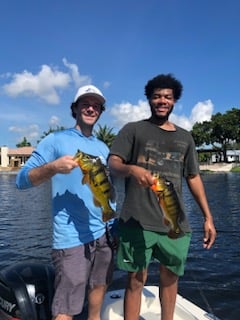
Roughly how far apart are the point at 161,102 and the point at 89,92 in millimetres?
735

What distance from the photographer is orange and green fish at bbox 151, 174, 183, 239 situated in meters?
3.45

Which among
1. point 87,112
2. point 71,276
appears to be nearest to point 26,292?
point 71,276

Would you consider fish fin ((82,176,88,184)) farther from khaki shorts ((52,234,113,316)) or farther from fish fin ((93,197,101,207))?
khaki shorts ((52,234,113,316))

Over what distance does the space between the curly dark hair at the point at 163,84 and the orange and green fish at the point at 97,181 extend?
99 cm

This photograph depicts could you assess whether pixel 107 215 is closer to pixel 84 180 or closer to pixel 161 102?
pixel 84 180

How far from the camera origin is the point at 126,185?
13.3 feet

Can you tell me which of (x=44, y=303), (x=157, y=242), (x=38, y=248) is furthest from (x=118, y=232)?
(x=38, y=248)

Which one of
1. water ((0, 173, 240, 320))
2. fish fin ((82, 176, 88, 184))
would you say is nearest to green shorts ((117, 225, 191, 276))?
fish fin ((82, 176, 88, 184))

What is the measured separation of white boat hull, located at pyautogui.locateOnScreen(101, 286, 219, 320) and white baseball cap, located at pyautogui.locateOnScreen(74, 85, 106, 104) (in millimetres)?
2486

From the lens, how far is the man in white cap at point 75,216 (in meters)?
3.66

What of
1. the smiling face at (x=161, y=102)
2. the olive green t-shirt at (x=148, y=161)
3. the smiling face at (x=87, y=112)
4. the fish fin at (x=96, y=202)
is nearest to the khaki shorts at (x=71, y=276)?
the fish fin at (x=96, y=202)

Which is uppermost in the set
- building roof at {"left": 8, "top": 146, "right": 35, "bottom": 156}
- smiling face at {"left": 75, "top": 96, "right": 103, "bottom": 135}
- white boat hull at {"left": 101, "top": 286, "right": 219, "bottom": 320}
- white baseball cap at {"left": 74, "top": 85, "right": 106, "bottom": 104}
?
building roof at {"left": 8, "top": 146, "right": 35, "bottom": 156}

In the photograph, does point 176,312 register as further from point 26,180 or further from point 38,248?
point 38,248

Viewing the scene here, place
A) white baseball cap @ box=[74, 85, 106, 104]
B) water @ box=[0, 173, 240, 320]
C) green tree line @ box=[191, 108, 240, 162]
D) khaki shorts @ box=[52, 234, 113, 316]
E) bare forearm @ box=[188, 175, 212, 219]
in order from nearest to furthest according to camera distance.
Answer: khaki shorts @ box=[52, 234, 113, 316], white baseball cap @ box=[74, 85, 106, 104], bare forearm @ box=[188, 175, 212, 219], water @ box=[0, 173, 240, 320], green tree line @ box=[191, 108, 240, 162]
